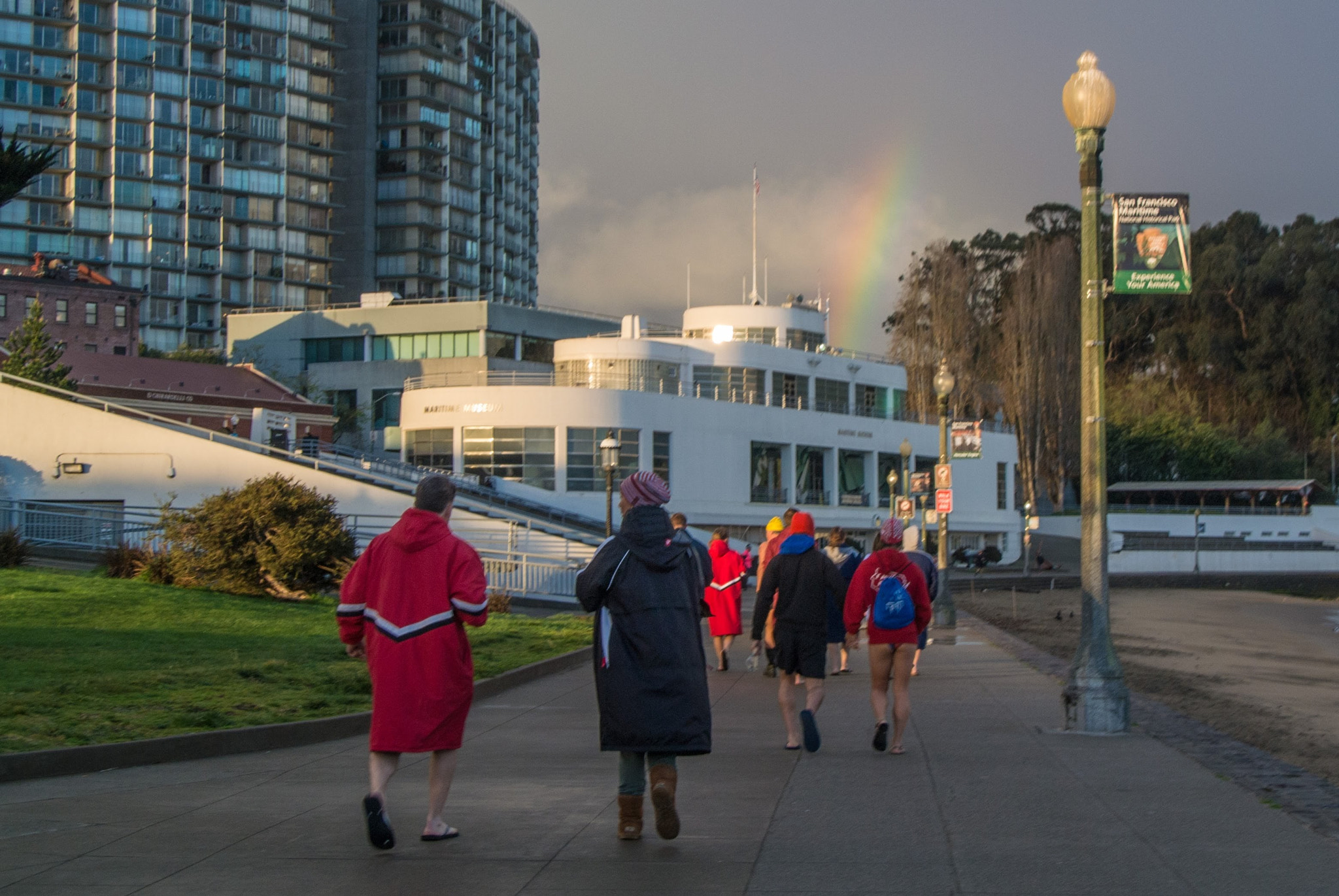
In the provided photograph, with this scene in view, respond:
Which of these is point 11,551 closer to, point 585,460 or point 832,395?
point 585,460

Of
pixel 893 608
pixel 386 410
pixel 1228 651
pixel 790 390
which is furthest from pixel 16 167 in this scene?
pixel 386 410

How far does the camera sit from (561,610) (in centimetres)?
3247

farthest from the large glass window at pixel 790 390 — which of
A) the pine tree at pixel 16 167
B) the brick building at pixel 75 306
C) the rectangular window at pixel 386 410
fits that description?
the pine tree at pixel 16 167

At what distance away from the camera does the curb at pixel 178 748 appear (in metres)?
9.61

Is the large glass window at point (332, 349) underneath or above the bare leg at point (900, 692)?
above

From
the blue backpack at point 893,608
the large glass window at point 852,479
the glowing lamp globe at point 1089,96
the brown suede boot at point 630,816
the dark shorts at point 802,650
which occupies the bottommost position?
the brown suede boot at point 630,816

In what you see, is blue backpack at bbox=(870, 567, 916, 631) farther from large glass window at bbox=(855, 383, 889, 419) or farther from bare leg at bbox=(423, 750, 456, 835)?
large glass window at bbox=(855, 383, 889, 419)

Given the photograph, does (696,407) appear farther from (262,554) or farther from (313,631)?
(313,631)

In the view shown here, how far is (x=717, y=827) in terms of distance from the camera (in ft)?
26.0

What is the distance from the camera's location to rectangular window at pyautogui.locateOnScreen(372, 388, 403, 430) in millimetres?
79688

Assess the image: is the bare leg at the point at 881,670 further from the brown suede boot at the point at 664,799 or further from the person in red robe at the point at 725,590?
the person in red robe at the point at 725,590

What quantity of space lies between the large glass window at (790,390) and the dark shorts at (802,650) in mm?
61125

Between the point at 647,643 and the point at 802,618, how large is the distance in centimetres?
379

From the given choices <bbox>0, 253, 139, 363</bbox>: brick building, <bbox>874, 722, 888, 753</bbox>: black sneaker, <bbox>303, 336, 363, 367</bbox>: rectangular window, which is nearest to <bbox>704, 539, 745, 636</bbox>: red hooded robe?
<bbox>874, 722, 888, 753</bbox>: black sneaker
